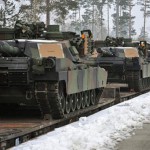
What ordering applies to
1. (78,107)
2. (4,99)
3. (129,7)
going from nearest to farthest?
(4,99) < (78,107) < (129,7)

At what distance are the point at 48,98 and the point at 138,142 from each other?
10.2ft

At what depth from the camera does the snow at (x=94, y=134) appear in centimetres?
820

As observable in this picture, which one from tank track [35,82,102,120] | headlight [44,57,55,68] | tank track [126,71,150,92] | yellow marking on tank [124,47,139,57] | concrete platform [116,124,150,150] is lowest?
tank track [126,71,150,92]

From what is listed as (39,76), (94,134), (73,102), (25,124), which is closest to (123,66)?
(73,102)

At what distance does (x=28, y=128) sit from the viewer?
33.0 ft

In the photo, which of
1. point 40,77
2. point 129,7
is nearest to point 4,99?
point 40,77

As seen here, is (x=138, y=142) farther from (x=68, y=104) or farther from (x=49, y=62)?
(x=68, y=104)

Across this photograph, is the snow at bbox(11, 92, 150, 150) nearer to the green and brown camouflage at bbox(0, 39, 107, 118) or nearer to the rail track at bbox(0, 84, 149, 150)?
the rail track at bbox(0, 84, 149, 150)

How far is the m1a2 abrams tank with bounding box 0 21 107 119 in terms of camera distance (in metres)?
11.4

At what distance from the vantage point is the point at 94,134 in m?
9.28

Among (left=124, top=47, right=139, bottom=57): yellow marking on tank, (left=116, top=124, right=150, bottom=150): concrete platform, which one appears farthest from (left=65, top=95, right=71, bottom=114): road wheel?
(left=124, top=47, right=139, bottom=57): yellow marking on tank

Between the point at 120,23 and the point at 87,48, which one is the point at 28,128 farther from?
the point at 120,23

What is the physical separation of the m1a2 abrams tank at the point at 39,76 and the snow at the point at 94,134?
967 mm

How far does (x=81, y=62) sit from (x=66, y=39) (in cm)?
83
